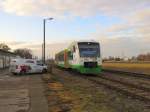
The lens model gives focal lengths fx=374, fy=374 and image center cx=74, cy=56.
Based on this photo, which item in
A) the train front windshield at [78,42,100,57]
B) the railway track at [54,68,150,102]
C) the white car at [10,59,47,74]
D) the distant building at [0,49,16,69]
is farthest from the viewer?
the distant building at [0,49,16,69]

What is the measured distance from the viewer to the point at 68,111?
1249cm

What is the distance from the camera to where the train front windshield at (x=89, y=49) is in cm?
3978

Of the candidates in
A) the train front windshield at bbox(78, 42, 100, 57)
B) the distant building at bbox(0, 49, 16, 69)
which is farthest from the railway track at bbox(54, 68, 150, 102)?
the distant building at bbox(0, 49, 16, 69)

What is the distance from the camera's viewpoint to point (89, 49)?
40.0 m

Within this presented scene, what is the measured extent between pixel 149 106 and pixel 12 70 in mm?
32124

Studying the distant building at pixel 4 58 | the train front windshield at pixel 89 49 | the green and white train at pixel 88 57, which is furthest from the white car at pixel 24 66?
the distant building at pixel 4 58

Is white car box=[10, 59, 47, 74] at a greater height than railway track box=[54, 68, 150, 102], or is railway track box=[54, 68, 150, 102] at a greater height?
white car box=[10, 59, 47, 74]

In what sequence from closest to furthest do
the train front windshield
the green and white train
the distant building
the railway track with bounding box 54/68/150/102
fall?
the railway track with bounding box 54/68/150/102
the green and white train
the train front windshield
the distant building

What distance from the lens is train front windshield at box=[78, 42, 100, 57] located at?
131 feet

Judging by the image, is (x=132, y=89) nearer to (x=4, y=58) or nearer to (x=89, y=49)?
(x=89, y=49)

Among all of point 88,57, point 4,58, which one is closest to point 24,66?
point 88,57

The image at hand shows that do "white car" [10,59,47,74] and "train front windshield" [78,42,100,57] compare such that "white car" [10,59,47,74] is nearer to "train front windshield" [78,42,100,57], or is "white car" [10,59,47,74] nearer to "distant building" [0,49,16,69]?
"train front windshield" [78,42,100,57]

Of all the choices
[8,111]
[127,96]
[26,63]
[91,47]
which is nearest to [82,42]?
[91,47]

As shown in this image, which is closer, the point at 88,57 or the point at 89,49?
the point at 88,57
